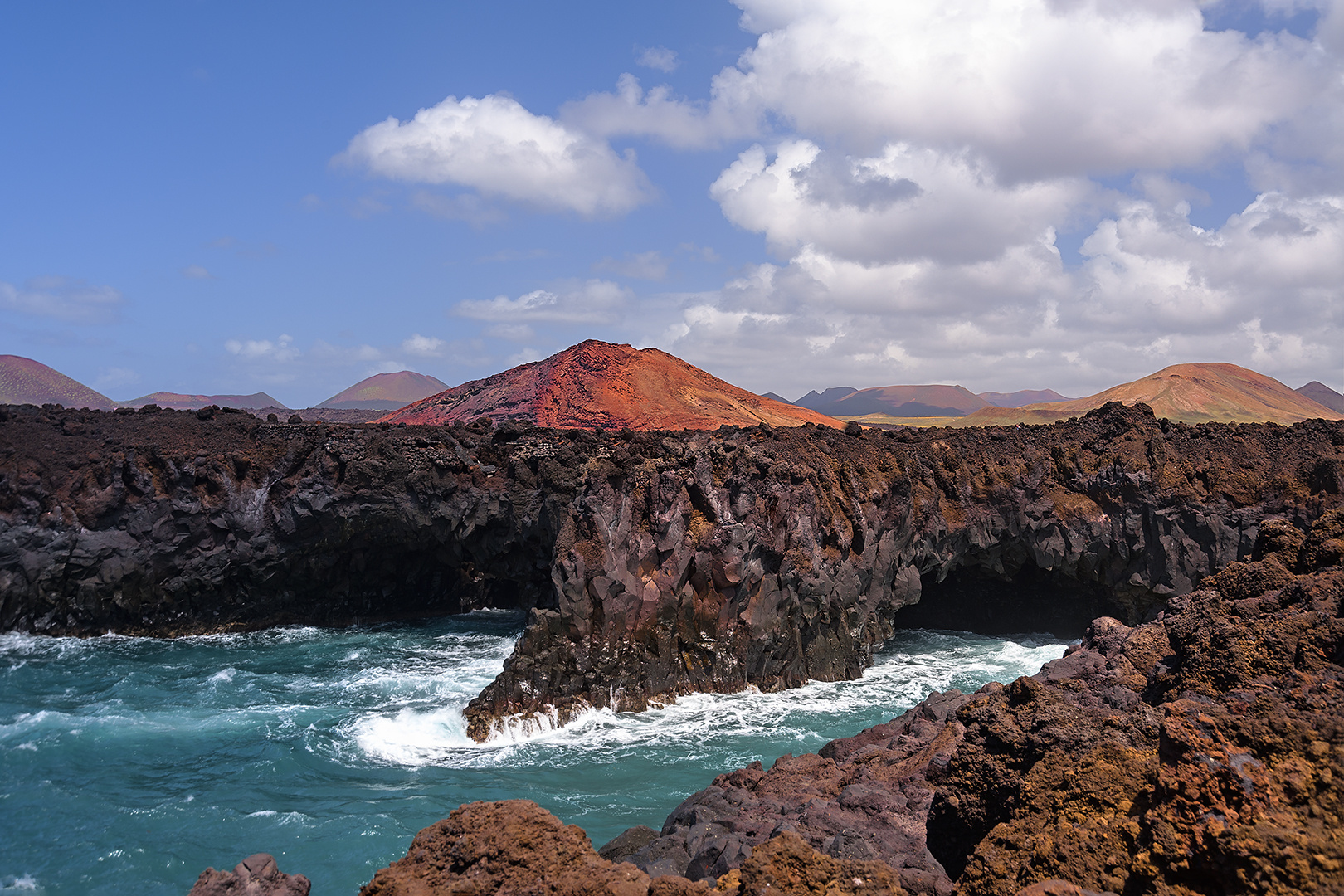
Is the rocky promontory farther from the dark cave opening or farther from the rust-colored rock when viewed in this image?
the dark cave opening

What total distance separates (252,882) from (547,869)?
9.92 ft

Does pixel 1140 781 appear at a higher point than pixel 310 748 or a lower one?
higher

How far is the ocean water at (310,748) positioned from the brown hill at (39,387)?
257 ft

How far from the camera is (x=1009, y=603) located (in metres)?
36.0

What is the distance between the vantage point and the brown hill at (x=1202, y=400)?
7769cm

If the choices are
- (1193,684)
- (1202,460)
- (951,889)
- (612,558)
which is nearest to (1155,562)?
(1202,460)

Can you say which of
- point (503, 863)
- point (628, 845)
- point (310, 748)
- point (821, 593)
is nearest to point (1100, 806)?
point (503, 863)

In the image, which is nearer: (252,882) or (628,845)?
(252,882)

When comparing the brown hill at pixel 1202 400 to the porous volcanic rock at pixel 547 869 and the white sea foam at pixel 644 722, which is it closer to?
the white sea foam at pixel 644 722

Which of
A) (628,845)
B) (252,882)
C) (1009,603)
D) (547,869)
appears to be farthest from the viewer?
(1009,603)

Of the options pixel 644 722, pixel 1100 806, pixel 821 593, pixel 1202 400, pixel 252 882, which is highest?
pixel 1202 400

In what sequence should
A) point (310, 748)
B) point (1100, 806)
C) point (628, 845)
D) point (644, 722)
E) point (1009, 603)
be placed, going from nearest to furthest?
point (1100, 806), point (628, 845), point (310, 748), point (644, 722), point (1009, 603)

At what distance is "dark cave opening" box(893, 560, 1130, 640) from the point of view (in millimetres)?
33906

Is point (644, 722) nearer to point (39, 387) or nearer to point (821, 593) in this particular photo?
point (821, 593)
